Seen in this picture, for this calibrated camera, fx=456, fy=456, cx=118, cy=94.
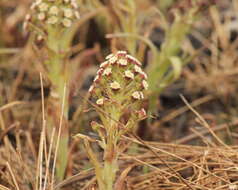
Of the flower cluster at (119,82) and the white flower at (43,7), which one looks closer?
the flower cluster at (119,82)

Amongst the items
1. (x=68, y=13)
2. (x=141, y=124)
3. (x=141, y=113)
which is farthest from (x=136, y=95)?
(x=141, y=124)

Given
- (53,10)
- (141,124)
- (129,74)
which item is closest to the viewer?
(129,74)

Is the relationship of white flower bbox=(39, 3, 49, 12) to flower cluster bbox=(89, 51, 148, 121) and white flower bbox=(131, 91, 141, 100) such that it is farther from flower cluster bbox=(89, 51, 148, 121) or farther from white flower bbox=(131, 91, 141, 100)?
white flower bbox=(131, 91, 141, 100)

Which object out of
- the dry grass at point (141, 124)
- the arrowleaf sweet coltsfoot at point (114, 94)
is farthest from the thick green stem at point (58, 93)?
the arrowleaf sweet coltsfoot at point (114, 94)

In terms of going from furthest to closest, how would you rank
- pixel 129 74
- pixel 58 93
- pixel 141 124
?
pixel 141 124 → pixel 58 93 → pixel 129 74

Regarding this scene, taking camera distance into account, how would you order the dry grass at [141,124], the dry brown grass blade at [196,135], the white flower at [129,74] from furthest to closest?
1. the dry brown grass blade at [196,135]
2. the dry grass at [141,124]
3. the white flower at [129,74]

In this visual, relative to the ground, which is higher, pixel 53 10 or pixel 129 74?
pixel 53 10

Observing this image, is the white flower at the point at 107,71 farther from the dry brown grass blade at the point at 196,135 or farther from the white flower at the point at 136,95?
the dry brown grass blade at the point at 196,135

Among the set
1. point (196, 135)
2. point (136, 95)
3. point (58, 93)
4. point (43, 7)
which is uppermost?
point (43, 7)

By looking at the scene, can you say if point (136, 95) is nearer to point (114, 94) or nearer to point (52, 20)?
point (114, 94)

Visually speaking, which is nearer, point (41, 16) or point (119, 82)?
point (119, 82)
